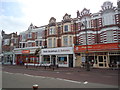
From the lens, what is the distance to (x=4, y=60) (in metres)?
38.1

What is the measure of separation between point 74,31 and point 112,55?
9154mm

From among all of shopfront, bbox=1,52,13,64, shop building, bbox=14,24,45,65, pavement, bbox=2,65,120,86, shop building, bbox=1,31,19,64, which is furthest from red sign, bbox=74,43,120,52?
shopfront, bbox=1,52,13,64

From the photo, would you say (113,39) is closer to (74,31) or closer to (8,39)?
(74,31)

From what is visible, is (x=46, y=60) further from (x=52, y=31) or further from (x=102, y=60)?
(x=102, y=60)

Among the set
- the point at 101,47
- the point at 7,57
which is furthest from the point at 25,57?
the point at 101,47

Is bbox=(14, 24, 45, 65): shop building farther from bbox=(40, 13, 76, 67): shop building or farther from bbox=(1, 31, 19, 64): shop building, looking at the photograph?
bbox=(1, 31, 19, 64): shop building

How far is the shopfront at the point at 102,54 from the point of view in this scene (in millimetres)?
→ 18734

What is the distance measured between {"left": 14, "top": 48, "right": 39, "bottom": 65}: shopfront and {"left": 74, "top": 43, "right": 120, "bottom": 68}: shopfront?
12.5 m

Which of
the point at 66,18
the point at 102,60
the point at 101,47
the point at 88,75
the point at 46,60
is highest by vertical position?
the point at 66,18

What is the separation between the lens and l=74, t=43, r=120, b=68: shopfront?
61.5 feet

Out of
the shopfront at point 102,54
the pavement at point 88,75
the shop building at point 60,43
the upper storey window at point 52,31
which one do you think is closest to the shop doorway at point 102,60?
the shopfront at point 102,54

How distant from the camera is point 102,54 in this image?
20.0 metres

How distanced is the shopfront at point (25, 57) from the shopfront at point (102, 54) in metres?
12.5

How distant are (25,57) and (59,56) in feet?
37.4
